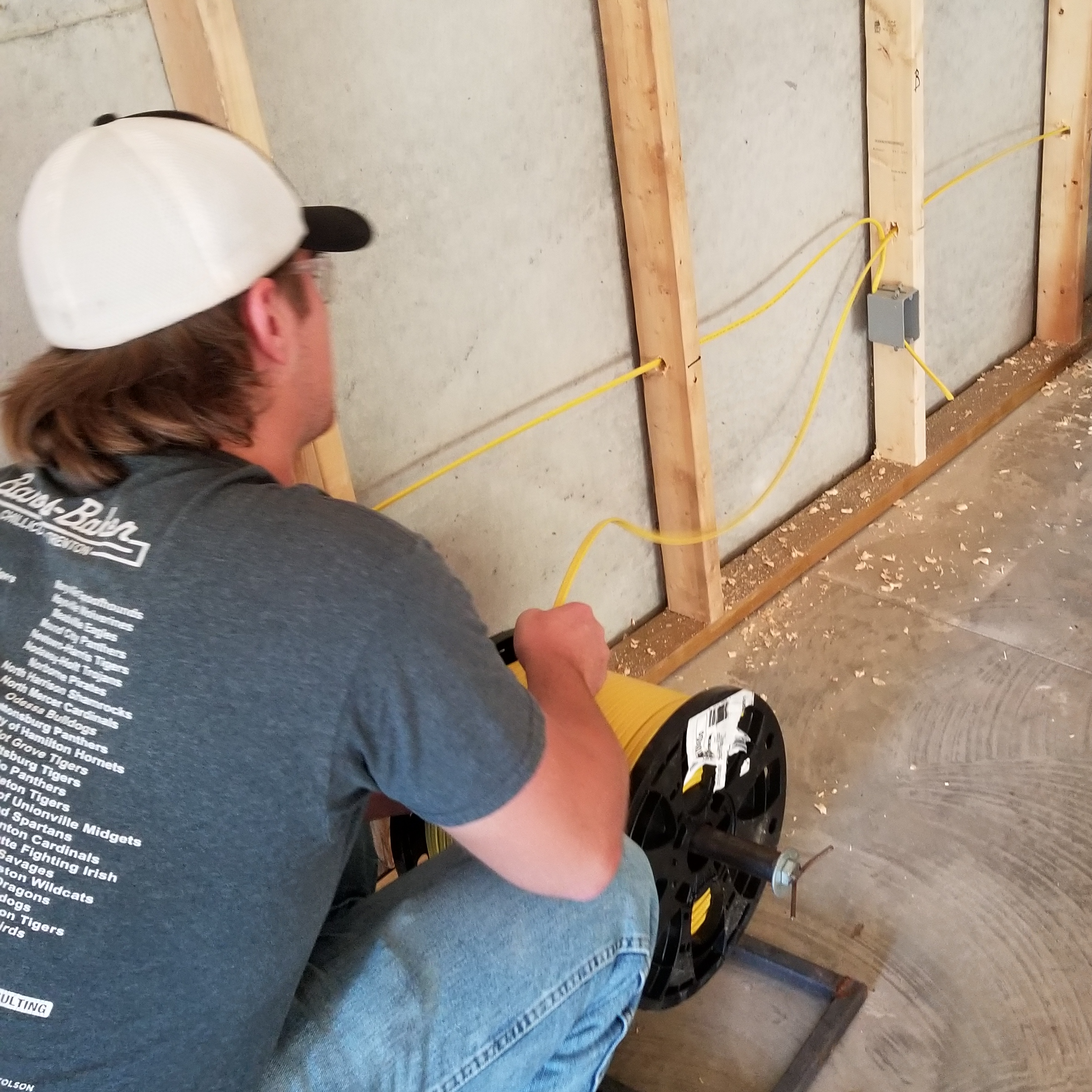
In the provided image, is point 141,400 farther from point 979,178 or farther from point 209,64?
point 979,178

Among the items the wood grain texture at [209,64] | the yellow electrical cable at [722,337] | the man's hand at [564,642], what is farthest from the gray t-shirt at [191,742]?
the yellow electrical cable at [722,337]

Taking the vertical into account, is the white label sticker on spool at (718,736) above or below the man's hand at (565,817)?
below

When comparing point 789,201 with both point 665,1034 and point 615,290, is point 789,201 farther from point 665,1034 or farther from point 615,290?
point 665,1034

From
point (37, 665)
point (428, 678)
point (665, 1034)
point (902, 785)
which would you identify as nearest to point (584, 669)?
point (428, 678)

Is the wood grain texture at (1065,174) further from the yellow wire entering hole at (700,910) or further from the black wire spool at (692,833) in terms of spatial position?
the yellow wire entering hole at (700,910)

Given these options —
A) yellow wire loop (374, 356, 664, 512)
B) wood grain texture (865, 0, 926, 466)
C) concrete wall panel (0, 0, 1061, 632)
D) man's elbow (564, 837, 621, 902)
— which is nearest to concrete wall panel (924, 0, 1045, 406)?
concrete wall panel (0, 0, 1061, 632)

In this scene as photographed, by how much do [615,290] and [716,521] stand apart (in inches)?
22.7

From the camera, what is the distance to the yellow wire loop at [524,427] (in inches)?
73.2

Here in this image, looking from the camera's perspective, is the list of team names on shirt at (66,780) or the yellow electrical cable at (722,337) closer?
the list of team names on shirt at (66,780)

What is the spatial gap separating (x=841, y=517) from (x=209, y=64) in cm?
179

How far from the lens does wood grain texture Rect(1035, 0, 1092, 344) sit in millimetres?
2861

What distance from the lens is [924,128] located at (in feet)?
8.54

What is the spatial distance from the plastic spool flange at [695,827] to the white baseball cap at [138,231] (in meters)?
0.71

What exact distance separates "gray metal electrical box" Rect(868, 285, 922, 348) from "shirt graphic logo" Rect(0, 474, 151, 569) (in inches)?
80.1
